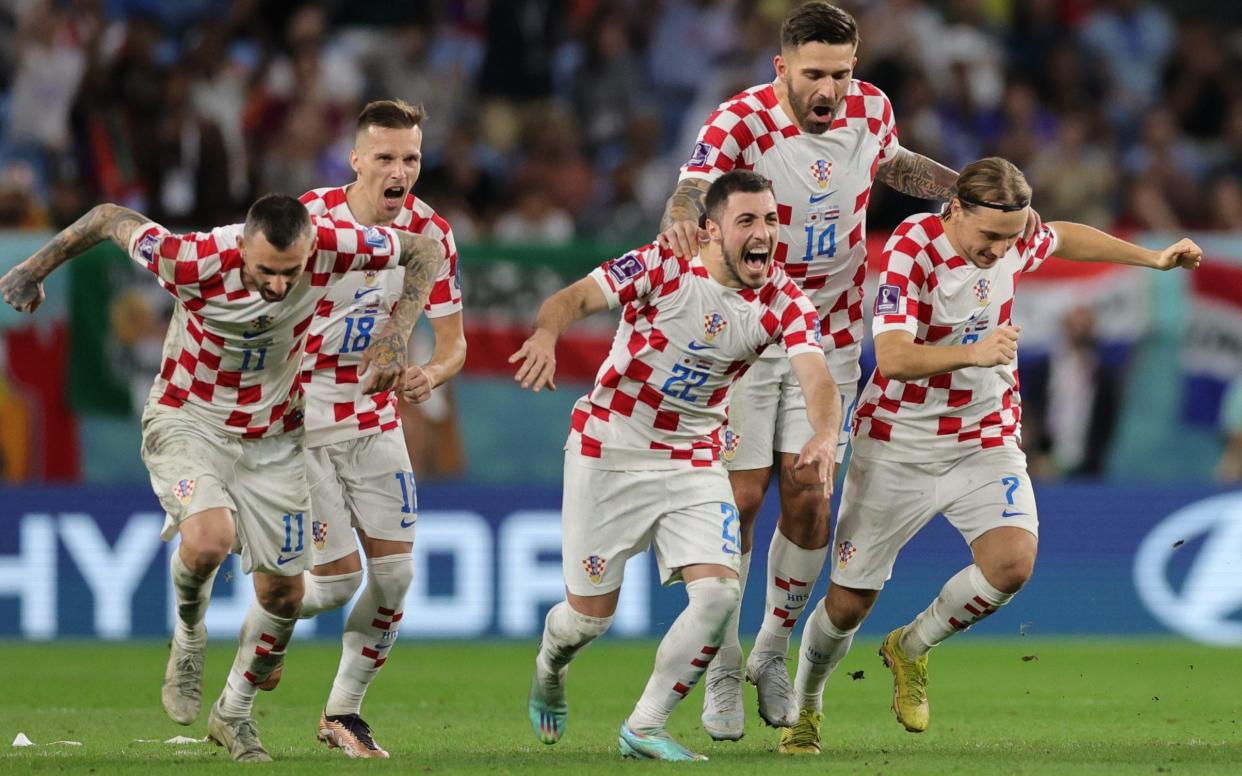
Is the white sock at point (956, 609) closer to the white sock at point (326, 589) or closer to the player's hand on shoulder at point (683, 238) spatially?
the player's hand on shoulder at point (683, 238)

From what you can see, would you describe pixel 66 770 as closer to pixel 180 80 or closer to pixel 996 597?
pixel 996 597

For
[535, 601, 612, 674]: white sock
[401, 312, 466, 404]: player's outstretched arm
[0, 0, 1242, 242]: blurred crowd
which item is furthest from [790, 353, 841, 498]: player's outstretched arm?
[0, 0, 1242, 242]: blurred crowd

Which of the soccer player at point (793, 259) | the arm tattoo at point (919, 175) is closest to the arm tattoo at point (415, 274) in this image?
the soccer player at point (793, 259)

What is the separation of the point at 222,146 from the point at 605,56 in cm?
393

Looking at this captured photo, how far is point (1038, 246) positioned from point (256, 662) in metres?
4.07

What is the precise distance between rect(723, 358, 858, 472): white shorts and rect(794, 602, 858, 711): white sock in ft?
2.55

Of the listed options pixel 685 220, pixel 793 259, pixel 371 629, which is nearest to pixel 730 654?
pixel 371 629

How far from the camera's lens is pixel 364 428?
30.8 ft

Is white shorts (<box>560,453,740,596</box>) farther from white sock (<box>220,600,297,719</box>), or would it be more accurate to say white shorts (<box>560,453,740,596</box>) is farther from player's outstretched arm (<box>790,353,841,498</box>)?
white sock (<box>220,600,297,719</box>)

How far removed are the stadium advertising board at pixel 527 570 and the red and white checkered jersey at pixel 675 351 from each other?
5.80 m

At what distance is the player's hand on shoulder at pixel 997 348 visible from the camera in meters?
8.14

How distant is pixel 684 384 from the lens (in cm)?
852

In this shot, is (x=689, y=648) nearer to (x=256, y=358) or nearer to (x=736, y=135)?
(x=256, y=358)

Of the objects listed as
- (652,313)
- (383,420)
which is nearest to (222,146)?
(383,420)
